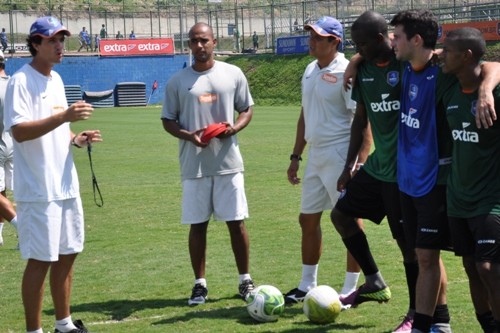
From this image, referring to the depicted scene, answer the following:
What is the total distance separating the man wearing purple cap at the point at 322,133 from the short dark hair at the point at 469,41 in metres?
2.14

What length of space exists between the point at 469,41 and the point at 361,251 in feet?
7.57

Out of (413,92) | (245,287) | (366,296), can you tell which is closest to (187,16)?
(245,287)

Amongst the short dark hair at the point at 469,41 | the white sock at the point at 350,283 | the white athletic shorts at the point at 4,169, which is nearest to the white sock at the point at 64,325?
the white sock at the point at 350,283

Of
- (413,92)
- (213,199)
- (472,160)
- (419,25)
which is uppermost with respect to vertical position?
(419,25)

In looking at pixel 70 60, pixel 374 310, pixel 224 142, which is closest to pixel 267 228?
pixel 224 142

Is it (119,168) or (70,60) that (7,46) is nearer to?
(70,60)

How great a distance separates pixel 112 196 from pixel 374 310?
9095 mm

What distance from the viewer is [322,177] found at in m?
8.28

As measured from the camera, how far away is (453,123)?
6055mm

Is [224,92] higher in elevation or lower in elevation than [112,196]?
higher

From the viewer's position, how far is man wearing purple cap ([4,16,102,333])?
22.1ft

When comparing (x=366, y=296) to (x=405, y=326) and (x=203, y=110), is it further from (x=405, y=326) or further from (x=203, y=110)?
(x=203, y=110)

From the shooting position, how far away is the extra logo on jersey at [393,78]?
6934mm

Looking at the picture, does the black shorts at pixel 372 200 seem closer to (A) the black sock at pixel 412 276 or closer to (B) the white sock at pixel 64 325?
(A) the black sock at pixel 412 276
